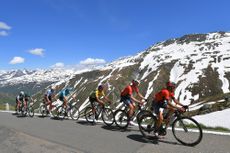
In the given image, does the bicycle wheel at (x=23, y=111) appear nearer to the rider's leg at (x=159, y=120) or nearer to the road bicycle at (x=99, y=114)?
the road bicycle at (x=99, y=114)

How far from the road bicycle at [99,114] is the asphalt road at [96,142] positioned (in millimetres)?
875

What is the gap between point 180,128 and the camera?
12.1 m

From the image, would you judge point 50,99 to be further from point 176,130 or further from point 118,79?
point 118,79

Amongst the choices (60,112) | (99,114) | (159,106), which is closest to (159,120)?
(159,106)

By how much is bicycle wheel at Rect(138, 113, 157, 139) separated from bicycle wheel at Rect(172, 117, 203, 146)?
1.17 metres

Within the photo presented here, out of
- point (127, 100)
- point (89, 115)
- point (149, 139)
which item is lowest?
point (149, 139)

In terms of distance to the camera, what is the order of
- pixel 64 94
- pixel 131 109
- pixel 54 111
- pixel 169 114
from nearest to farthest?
pixel 169 114 < pixel 131 109 < pixel 64 94 < pixel 54 111

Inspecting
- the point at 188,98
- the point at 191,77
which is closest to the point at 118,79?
the point at 191,77

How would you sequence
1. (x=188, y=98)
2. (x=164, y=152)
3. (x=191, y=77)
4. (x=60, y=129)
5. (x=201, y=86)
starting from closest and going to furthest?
1. (x=164, y=152)
2. (x=60, y=129)
3. (x=188, y=98)
4. (x=201, y=86)
5. (x=191, y=77)

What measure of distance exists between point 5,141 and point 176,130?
26.7ft

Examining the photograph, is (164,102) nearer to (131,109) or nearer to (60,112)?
(131,109)

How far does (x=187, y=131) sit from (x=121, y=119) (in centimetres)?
484

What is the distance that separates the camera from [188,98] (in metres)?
124

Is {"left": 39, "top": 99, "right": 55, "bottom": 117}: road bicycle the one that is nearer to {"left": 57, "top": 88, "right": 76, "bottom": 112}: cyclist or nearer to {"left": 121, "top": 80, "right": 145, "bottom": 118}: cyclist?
{"left": 57, "top": 88, "right": 76, "bottom": 112}: cyclist
